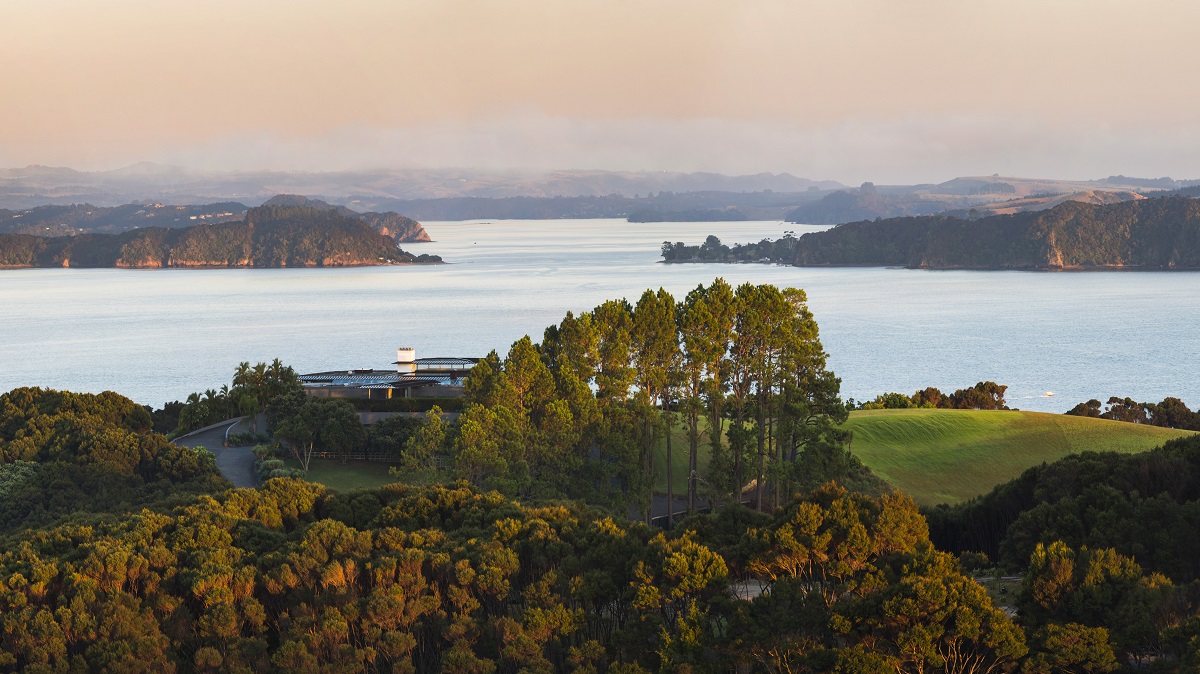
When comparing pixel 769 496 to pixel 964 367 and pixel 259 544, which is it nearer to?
pixel 259 544

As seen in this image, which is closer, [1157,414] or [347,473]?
[347,473]

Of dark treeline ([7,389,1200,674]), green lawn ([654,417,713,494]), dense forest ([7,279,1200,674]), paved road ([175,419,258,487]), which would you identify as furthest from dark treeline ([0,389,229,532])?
green lawn ([654,417,713,494])

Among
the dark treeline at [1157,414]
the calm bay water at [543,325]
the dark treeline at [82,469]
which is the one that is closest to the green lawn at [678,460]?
the dark treeline at [82,469]

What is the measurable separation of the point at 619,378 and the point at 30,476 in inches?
717

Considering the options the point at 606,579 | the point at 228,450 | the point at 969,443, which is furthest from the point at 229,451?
the point at 969,443

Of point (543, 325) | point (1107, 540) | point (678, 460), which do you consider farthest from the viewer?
point (543, 325)

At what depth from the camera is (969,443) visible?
4541cm

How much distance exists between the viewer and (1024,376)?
87.6 meters

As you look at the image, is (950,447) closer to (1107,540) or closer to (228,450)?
(1107,540)

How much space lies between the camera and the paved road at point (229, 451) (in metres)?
38.9

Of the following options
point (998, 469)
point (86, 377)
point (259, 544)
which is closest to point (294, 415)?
point (259, 544)

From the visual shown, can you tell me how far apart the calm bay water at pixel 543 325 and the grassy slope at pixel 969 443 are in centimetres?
2802

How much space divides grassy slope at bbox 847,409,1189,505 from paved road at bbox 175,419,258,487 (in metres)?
22.1

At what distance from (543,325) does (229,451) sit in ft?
219
